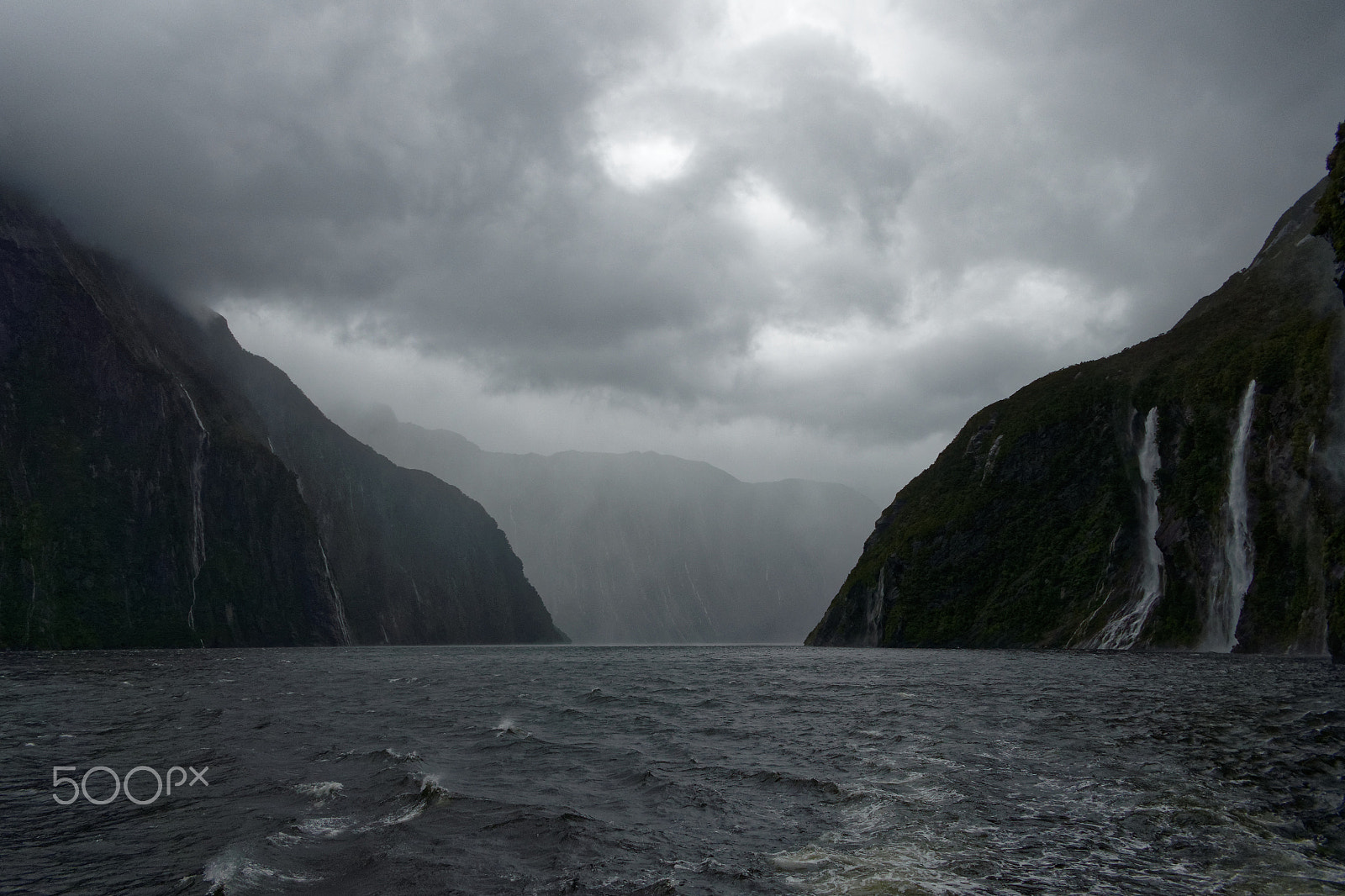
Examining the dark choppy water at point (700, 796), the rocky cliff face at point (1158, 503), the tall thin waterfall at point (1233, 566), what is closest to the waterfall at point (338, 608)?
the rocky cliff face at point (1158, 503)

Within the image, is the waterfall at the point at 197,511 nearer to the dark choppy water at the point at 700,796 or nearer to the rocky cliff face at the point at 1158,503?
the rocky cliff face at the point at 1158,503

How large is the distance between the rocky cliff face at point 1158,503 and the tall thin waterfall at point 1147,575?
0.30 meters

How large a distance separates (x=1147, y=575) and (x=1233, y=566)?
644 inches

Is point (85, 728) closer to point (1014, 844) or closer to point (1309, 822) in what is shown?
point (1014, 844)

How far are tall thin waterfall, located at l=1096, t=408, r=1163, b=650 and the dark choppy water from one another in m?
61.3

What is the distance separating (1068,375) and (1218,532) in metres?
57.4

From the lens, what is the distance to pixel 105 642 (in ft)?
443

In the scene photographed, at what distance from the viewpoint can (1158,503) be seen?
105750 mm

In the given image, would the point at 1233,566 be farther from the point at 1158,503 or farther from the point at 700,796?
the point at 700,796

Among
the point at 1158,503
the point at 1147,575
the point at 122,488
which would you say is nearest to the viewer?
the point at 1147,575

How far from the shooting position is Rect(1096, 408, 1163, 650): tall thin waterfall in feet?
324

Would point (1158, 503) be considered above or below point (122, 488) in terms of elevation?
above

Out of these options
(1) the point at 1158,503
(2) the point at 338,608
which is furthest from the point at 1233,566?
(2) the point at 338,608

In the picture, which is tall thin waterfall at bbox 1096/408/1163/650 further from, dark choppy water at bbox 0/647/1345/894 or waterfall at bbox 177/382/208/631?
waterfall at bbox 177/382/208/631
